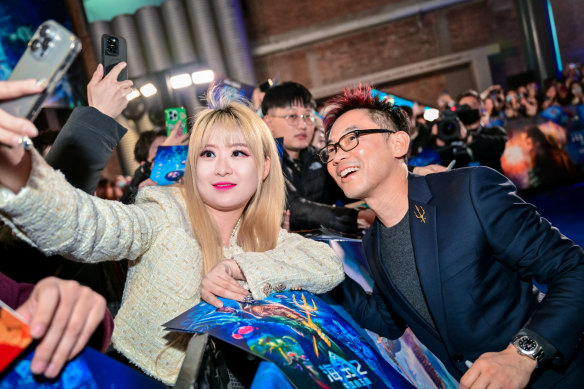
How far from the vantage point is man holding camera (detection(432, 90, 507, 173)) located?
409 cm

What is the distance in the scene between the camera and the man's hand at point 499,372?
4.70ft

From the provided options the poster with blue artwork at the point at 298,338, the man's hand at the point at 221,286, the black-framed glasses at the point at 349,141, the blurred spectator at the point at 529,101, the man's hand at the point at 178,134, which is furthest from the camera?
the blurred spectator at the point at 529,101

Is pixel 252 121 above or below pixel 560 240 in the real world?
above

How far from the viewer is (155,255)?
1.63 meters

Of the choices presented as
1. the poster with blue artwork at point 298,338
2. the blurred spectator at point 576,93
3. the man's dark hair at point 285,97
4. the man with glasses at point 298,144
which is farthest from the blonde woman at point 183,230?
the blurred spectator at point 576,93

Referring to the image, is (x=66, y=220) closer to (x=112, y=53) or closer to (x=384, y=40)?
(x=112, y=53)

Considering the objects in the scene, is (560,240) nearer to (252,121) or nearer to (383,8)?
(252,121)

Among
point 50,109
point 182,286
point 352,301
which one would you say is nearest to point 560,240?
point 352,301

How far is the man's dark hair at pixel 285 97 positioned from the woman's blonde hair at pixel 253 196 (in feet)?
4.82

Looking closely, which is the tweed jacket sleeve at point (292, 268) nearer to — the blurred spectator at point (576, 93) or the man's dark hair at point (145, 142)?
the man's dark hair at point (145, 142)

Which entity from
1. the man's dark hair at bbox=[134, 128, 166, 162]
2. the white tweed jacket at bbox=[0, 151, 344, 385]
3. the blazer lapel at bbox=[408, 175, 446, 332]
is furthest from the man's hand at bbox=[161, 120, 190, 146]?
the blazer lapel at bbox=[408, 175, 446, 332]

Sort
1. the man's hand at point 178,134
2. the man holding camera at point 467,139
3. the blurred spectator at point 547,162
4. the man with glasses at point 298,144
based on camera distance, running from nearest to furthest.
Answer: the man's hand at point 178,134, the man with glasses at point 298,144, the man holding camera at point 467,139, the blurred spectator at point 547,162

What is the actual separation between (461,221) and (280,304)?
78 cm

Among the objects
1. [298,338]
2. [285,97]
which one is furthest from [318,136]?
[298,338]
